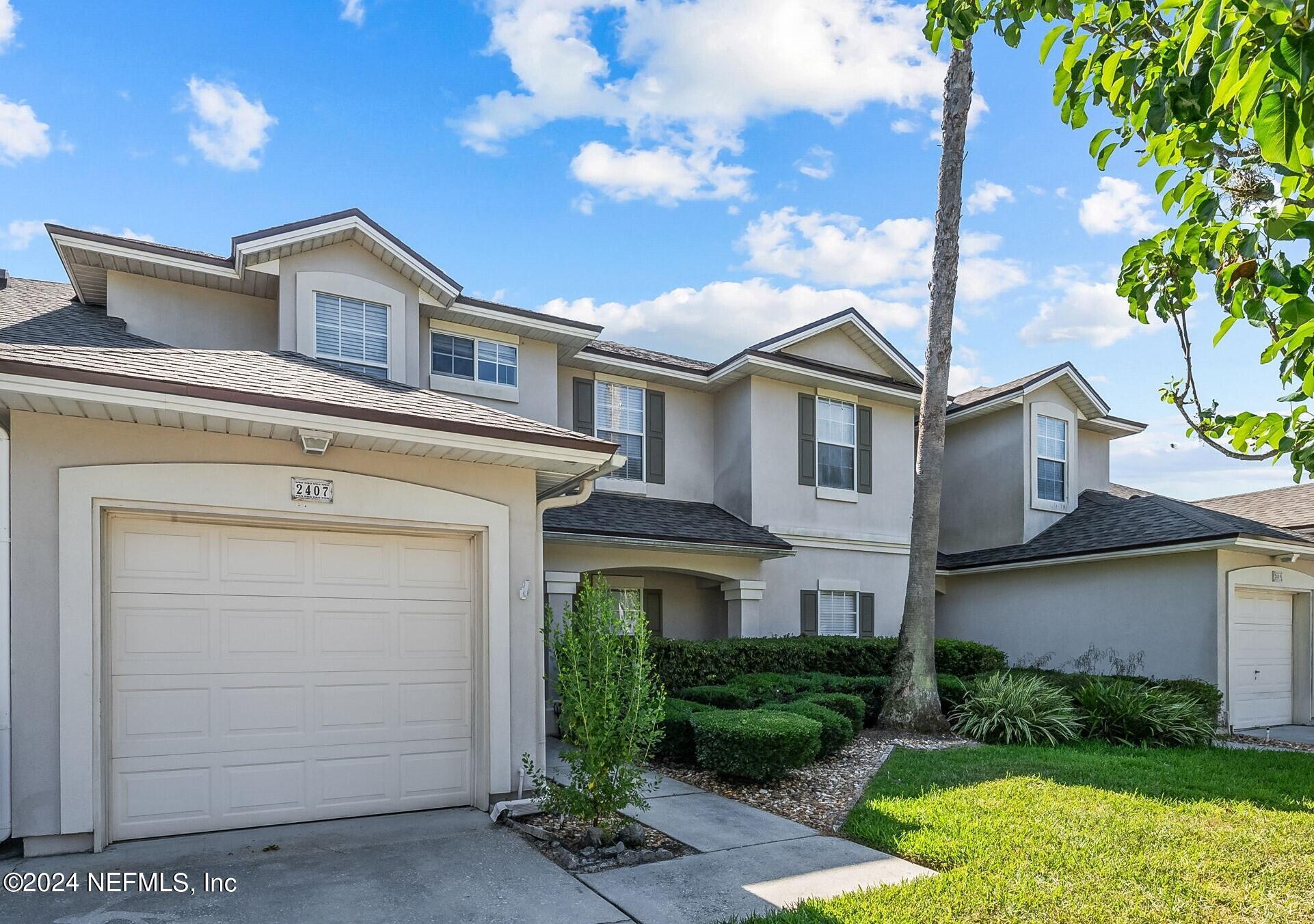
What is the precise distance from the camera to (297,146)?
1168 cm

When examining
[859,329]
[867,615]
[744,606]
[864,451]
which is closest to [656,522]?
[744,606]

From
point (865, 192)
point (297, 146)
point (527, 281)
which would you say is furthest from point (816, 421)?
point (297, 146)

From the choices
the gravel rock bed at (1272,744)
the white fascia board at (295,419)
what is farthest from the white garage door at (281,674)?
the gravel rock bed at (1272,744)

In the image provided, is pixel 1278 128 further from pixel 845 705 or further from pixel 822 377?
pixel 822 377

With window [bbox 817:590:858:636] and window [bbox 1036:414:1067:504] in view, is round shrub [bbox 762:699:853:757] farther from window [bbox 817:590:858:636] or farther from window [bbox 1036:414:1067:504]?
window [bbox 1036:414:1067:504]

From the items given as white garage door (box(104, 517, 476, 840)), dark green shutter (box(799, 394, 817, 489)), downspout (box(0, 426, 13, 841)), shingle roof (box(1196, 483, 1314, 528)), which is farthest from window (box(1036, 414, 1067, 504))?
downspout (box(0, 426, 13, 841))

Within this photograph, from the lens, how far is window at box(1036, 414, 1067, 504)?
61.9 feet

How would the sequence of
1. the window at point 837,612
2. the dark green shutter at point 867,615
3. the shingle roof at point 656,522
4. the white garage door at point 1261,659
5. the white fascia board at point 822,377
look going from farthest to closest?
the dark green shutter at point 867,615
the window at point 837,612
the white fascia board at point 822,377
the white garage door at point 1261,659
the shingle roof at point 656,522

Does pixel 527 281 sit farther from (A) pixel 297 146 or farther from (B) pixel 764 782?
(B) pixel 764 782

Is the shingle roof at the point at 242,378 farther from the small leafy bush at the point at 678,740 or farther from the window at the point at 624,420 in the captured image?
the window at the point at 624,420

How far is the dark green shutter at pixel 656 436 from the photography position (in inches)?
637

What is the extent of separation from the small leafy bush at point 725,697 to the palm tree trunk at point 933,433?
2.50 meters

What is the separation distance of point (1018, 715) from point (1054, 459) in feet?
29.3

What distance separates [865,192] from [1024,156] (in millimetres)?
3976
